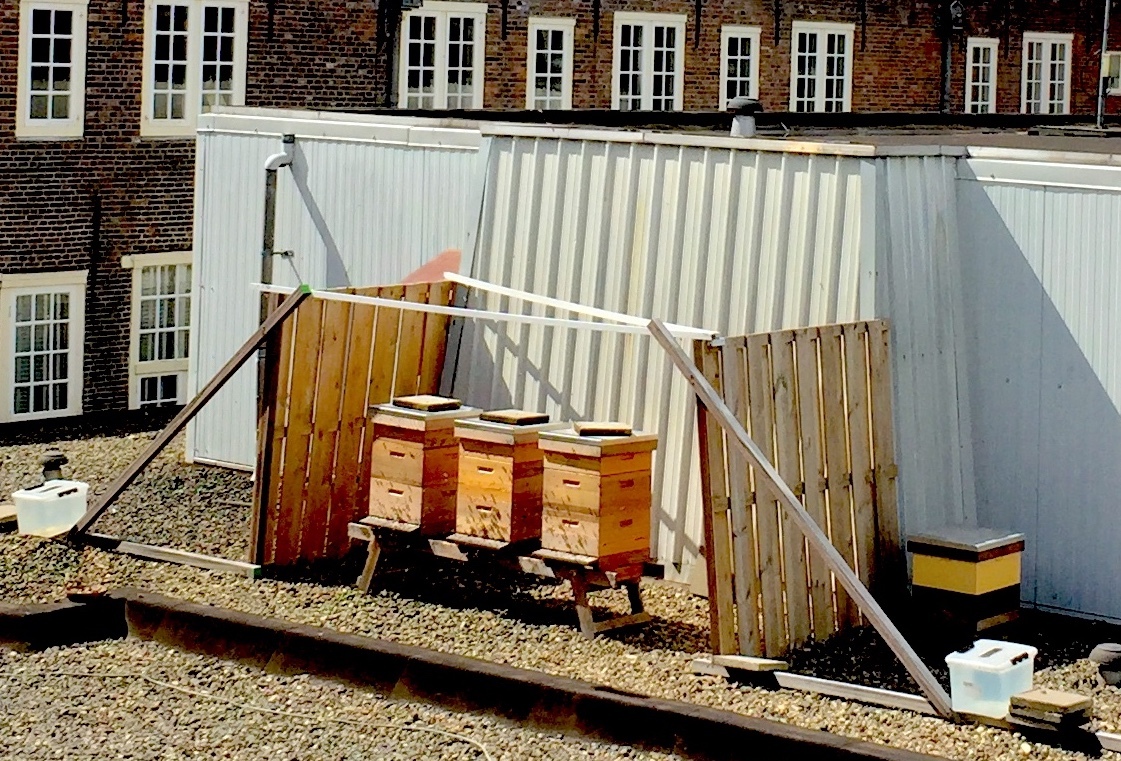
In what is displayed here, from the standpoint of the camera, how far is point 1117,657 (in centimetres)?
1098

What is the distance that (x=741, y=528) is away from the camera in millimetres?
11297

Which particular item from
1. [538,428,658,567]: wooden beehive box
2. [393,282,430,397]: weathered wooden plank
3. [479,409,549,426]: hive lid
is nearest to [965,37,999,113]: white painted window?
[393,282,430,397]: weathered wooden plank

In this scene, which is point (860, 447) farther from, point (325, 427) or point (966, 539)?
point (325, 427)

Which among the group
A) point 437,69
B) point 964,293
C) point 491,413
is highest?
point 437,69

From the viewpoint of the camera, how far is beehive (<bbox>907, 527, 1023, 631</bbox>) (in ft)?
39.1

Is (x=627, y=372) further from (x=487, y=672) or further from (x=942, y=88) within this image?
(x=942, y=88)

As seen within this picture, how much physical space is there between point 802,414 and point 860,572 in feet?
3.80

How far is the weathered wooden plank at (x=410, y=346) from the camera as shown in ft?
46.6

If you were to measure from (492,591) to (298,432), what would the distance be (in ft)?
5.56

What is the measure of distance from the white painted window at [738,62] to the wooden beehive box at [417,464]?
18956 millimetres

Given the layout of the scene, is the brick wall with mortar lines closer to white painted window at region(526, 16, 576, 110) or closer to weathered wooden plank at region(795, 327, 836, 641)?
white painted window at region(526, 16, 576, 110)

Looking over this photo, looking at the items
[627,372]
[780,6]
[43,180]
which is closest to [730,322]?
[627,372]

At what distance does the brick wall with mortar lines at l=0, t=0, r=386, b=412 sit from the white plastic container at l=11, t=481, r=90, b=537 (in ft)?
27.7

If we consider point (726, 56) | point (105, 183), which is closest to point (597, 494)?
point (105, 183)
